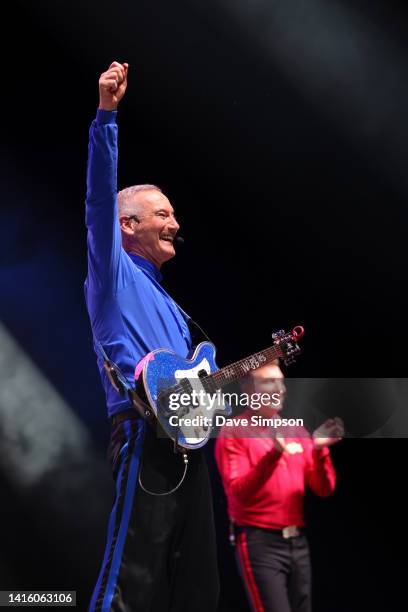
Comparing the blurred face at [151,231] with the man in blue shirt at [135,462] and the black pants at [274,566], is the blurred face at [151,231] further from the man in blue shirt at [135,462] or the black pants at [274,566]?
the black pants at [274,566]

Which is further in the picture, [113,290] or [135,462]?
[113,290]

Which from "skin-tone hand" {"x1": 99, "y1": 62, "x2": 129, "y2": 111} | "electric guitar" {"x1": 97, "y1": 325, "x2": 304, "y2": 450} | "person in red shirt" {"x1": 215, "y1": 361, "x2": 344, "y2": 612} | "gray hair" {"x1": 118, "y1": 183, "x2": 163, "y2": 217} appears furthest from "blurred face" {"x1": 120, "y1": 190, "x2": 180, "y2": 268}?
"person in red shirt" {"x1": 215, "y1": 361, "x2": 344, "y2": 612}

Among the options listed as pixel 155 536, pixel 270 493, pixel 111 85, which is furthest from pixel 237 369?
pixel 270 493

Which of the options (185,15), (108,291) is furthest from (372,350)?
(108,291)

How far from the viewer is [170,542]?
187 cm

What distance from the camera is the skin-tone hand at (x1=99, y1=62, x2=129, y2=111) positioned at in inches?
77.0

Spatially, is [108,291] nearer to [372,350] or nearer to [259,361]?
[259,361]

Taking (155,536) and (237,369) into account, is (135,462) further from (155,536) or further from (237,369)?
(237,369)

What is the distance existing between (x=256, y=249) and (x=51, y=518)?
6.56ft

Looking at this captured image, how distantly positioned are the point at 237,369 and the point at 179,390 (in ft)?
1.05

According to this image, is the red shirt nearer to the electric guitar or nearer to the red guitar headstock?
the red guitar headstock

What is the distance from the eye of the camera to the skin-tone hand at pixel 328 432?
3139 millimetres

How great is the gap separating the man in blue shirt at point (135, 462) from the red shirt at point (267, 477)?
1250 mm

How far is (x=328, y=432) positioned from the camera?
3.21m
